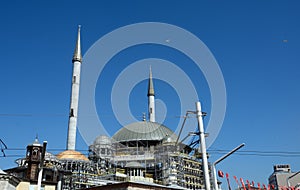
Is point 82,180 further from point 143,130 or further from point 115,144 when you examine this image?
point 143,130

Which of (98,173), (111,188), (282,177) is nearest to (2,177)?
(111,188)

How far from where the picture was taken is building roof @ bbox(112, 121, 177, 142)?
60641 millimetres

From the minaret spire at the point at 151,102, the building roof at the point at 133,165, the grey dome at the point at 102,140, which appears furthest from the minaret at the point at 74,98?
the minaret spire at the point at 151,102

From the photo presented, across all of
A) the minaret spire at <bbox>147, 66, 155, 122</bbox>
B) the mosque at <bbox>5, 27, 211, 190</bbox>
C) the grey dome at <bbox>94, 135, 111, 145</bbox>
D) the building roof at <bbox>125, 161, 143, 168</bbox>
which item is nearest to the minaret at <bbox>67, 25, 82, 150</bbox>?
the mosque at <bbox>5, 27, 211, 190</bbox>

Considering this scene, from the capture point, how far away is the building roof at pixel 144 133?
60641mm

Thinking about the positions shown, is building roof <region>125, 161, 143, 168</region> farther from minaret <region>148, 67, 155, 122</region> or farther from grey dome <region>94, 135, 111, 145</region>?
→ minaret <region>148, 67, 155, 122</region>

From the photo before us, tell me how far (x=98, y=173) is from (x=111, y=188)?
86.3ft

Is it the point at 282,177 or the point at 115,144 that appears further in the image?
the point at 282,177

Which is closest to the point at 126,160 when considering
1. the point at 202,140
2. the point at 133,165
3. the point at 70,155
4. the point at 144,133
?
the point at 133,165

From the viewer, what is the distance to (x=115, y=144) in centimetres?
5831

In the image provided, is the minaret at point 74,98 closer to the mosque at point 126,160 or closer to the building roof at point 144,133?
the mosque at point 126,160

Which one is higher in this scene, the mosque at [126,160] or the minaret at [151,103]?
the minaret at [151,103]

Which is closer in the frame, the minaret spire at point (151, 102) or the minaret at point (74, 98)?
the minaret at point (74, 98)

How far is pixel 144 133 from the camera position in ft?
201
